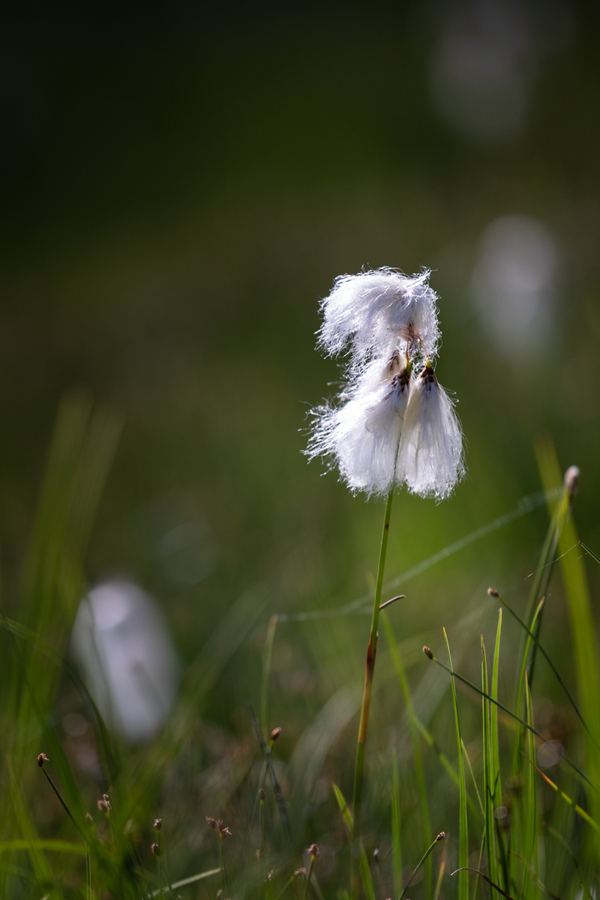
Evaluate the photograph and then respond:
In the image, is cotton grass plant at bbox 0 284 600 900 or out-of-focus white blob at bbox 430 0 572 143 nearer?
cotton grass plant at bbox 0 284 600 900

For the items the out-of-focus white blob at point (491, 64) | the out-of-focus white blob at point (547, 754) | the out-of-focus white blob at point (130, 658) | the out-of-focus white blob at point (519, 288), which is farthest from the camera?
the out-of-focus white blob at point (491, 64)

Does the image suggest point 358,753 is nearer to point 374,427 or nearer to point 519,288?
point 374,427

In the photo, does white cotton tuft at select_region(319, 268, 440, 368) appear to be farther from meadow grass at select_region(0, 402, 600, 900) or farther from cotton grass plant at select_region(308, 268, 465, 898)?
meadow grass at select_region(0, 402, 600, 900)

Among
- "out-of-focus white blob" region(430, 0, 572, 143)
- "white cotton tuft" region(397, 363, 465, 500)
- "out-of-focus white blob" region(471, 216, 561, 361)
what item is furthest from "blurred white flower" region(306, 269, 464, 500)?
"out-of-focus white blob" region(430, 0, 572, 143)

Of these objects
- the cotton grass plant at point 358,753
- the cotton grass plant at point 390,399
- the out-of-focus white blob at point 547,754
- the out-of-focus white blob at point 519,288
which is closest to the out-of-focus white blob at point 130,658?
the cotton grass plant at point 358,753

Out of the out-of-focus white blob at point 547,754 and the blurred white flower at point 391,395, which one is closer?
the blurred white flower at point 391,395

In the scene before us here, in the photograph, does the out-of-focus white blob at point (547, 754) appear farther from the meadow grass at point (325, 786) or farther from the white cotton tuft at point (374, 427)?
the white cotton tuft at point (374, 427)
